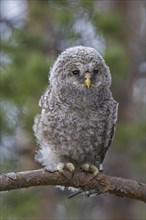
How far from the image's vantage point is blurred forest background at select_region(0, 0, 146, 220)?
6.41m

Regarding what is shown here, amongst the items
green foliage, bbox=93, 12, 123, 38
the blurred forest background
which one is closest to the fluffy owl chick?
the blurred forest background

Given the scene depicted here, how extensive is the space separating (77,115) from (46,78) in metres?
2.40

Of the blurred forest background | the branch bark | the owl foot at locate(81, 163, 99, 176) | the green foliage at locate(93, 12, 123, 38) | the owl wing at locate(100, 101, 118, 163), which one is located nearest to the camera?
the branch bark

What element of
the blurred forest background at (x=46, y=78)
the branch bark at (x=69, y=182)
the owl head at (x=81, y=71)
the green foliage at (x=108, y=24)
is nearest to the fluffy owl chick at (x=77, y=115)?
the owl head at (x=81, y=71)

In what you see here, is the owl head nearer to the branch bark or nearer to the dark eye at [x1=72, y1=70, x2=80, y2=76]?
the dark eye at [x1=72, y1=70, x2=80, y2=76]

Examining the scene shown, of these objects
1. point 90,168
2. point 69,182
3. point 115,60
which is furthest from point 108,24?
point 69,182

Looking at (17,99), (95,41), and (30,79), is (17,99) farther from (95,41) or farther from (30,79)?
(95,41)

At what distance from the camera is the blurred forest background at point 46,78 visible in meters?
6.41

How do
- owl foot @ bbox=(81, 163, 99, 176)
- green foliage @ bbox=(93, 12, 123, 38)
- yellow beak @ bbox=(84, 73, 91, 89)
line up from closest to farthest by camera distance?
owl foot @ bbox=(81, 163, 99, 176), yellow beak @ bbox=(84, 73, 91, 89), green foliage @ bbox=(93, 12, 123, 38)

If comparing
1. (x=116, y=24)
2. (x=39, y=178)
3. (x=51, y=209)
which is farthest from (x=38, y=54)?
(x=39, y=178)

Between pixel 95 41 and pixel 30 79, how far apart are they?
2.83ft

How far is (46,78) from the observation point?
21.6 ft

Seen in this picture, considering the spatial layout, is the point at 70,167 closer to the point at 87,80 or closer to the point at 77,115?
the point at 77,115

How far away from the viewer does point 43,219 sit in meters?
8.58
